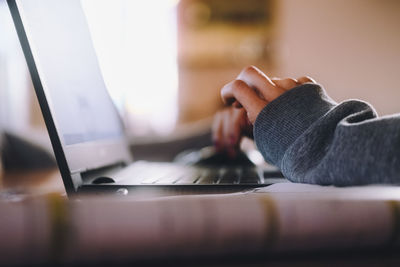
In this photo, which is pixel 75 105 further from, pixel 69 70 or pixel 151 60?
pixel 151 60

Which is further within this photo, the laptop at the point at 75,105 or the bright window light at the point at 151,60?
the bright window light at the point at 151,60

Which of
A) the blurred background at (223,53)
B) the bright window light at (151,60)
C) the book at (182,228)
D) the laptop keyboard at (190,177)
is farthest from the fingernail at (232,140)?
the bright window light at (151,60)

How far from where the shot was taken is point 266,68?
4227mm

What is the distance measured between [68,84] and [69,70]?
0.03 meters

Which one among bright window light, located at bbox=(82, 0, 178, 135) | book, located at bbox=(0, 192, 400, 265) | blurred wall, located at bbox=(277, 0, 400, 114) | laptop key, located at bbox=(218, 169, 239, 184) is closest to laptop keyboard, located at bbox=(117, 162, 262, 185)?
laptop key, located at bbox=(218, 169, 239, 184)

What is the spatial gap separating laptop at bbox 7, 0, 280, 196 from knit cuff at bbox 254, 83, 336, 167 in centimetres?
8

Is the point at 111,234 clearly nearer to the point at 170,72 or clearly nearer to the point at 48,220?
the point at 48,220

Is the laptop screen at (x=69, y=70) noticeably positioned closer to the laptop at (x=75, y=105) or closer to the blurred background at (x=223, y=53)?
the laptop at (x=75, y=105)

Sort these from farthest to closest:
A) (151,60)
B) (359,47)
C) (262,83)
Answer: (151,60), (359,47), (262,83)

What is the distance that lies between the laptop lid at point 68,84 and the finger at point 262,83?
22 cm

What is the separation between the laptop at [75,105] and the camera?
0.42 m

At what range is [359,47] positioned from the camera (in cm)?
397

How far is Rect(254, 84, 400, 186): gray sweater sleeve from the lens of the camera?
0.86 ft

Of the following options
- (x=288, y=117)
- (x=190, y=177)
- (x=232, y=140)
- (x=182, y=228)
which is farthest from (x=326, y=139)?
(x=232, y=140)
